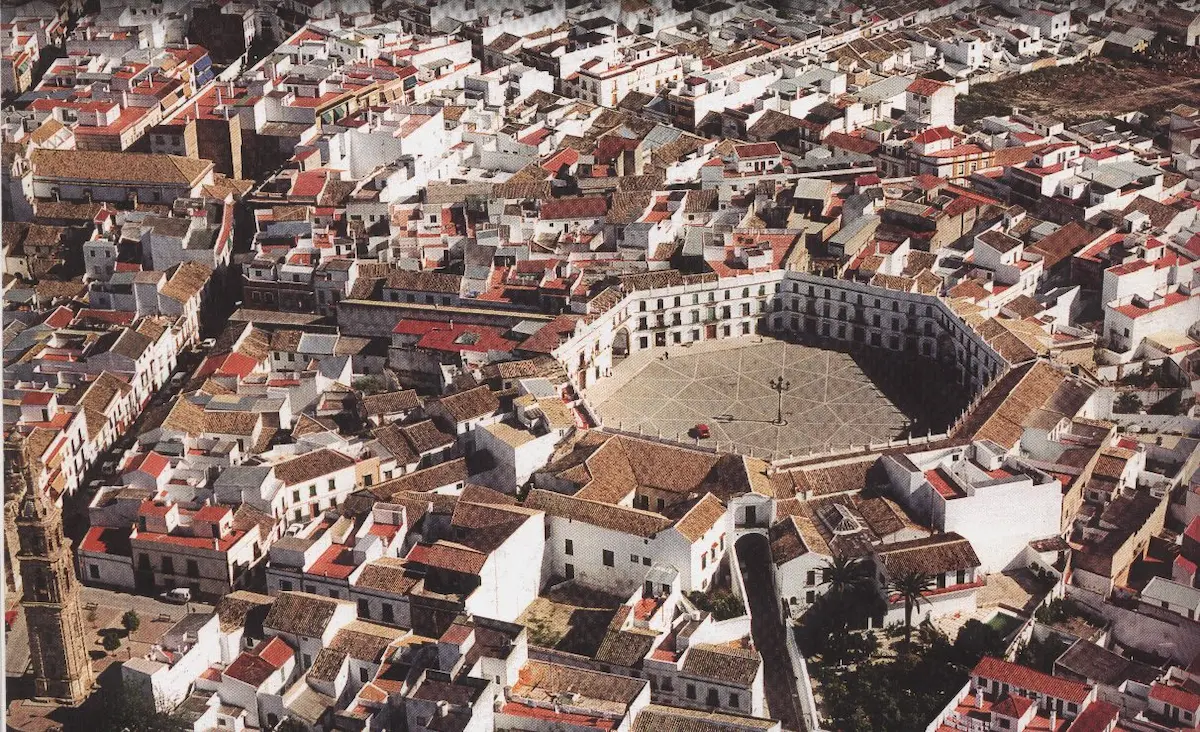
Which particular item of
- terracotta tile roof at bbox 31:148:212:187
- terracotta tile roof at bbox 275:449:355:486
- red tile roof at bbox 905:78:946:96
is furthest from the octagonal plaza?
red tile roof at bbox 905:78:946:96

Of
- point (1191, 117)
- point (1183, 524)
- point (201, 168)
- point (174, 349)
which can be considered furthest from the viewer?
point (1191, 117)

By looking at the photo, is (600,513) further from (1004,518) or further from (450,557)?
(1004,518)

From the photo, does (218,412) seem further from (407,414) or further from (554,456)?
(554,456)

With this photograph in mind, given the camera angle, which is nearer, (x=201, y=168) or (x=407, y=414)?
(x=407, y=414)

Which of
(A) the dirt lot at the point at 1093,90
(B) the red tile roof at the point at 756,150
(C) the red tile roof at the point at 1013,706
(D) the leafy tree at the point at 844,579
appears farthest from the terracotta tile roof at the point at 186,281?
(A) the dirt lot at the point at 1093,90

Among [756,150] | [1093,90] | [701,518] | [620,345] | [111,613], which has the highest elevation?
[701,518]

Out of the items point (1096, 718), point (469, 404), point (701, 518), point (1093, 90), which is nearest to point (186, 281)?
point (469, 404)

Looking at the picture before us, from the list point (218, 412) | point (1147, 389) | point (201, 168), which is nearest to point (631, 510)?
point (218, 412)
